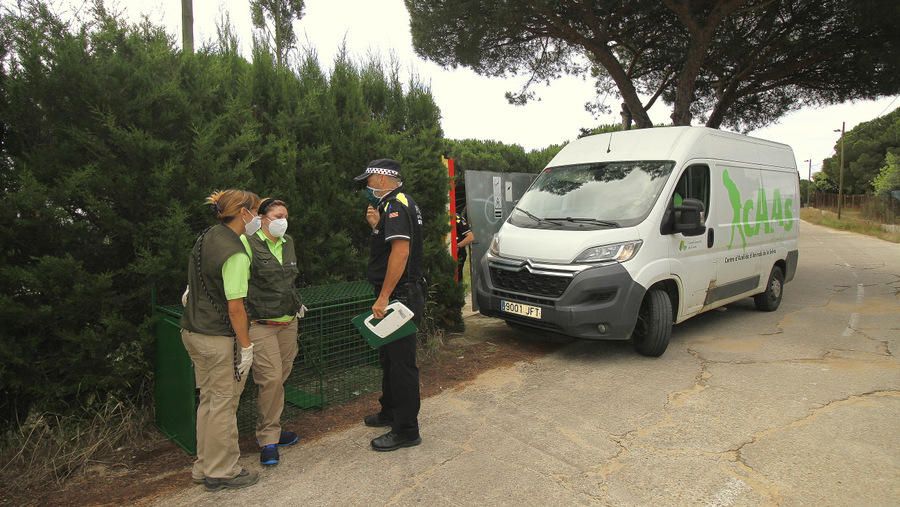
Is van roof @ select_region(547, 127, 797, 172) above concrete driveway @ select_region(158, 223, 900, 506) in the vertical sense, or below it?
above

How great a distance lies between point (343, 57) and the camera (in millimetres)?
5977

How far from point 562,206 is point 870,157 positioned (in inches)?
2252

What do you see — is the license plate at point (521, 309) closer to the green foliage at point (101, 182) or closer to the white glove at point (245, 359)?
the green foliage at point (101, 182)

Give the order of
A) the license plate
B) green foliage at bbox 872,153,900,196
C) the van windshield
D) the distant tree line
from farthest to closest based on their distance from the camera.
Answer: the distant tree line, green foliage at bbox 872,153,900,196, the van windshield, the license plate

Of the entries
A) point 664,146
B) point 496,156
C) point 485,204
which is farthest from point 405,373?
point 496,156

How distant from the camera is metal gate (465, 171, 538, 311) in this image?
23.9 feet

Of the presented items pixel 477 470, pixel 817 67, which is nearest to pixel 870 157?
pixel 817 67

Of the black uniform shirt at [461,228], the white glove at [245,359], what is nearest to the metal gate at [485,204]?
the black uniform shirt at [461,228]

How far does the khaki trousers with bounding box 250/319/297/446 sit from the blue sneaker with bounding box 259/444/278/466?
31 millimetres

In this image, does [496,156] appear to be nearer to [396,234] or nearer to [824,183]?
[396,234]

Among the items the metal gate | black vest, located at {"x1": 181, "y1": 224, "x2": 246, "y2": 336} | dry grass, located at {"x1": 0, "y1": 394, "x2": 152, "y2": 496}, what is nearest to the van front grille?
the metal gate

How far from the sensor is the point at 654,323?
5.73 metres

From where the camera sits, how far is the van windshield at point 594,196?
591 cm

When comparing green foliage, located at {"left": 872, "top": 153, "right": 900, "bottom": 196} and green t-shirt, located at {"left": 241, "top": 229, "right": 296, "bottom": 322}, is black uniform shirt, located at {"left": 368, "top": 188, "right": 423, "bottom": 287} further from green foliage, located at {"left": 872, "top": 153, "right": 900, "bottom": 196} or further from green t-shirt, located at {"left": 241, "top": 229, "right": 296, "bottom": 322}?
green foliage, located at {"left": 872, "top": 153, "right": 900, "bottom": 196}
